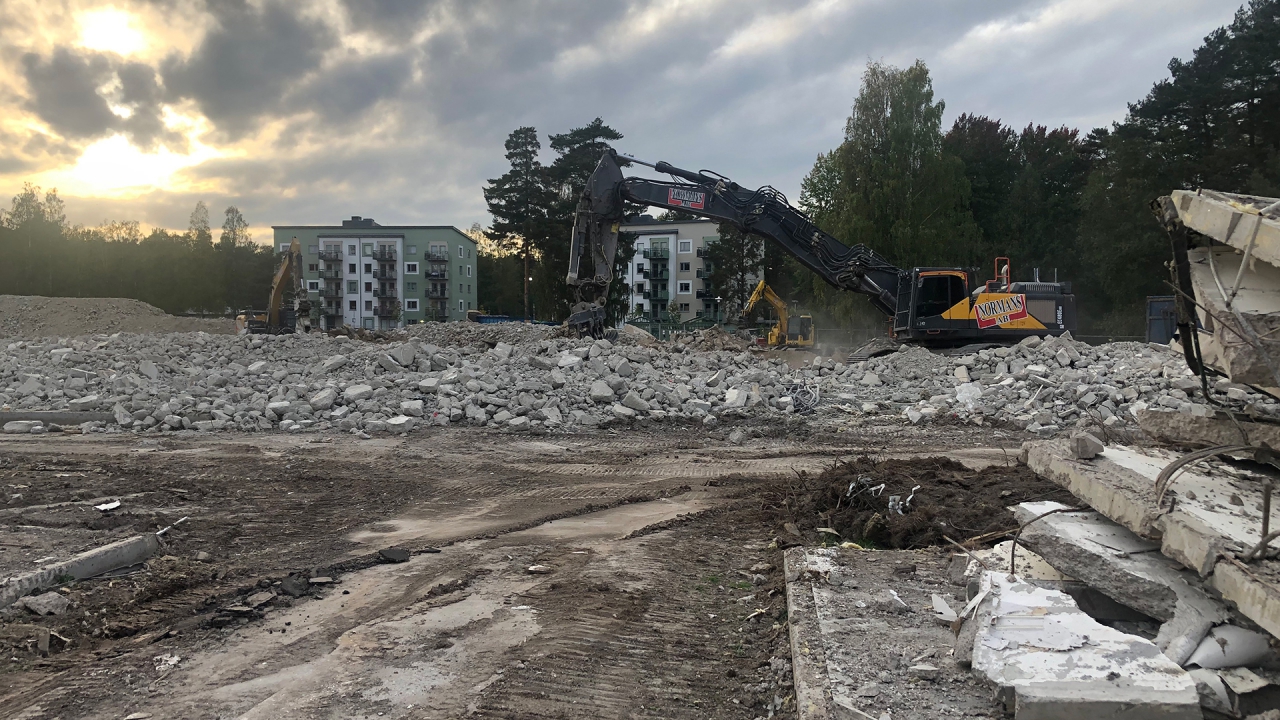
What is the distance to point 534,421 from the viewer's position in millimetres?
13148

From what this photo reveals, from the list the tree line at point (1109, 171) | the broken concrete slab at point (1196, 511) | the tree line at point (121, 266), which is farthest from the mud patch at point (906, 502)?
the tree line at point (121, 266)

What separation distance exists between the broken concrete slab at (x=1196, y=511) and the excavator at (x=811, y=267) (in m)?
14.0

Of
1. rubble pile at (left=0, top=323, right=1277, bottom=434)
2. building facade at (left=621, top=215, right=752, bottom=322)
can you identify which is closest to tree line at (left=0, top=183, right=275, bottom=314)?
building facade at (left=621, top=215, right=752, bottom=322)

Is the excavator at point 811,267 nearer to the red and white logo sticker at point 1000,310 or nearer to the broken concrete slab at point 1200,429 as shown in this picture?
the red and white logo sticker at point 1000,310

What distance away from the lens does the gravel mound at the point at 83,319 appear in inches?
1348

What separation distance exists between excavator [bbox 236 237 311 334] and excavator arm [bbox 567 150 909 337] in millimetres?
9986

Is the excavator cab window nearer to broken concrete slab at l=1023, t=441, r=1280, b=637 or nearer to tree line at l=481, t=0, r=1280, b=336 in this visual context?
broken concrete slab at l=1023, t=441, r=1280, b=637

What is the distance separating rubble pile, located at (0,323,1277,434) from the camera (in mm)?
13141

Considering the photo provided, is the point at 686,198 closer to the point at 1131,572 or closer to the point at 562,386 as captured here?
the point at 562,386

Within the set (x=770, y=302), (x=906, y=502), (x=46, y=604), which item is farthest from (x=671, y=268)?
(x=46, y=604)

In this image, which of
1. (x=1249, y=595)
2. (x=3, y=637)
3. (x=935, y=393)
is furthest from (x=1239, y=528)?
(x=935, y=393)

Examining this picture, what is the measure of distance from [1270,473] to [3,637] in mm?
6547

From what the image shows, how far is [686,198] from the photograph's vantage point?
18.9 metres

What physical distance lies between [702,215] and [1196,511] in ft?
52.4
